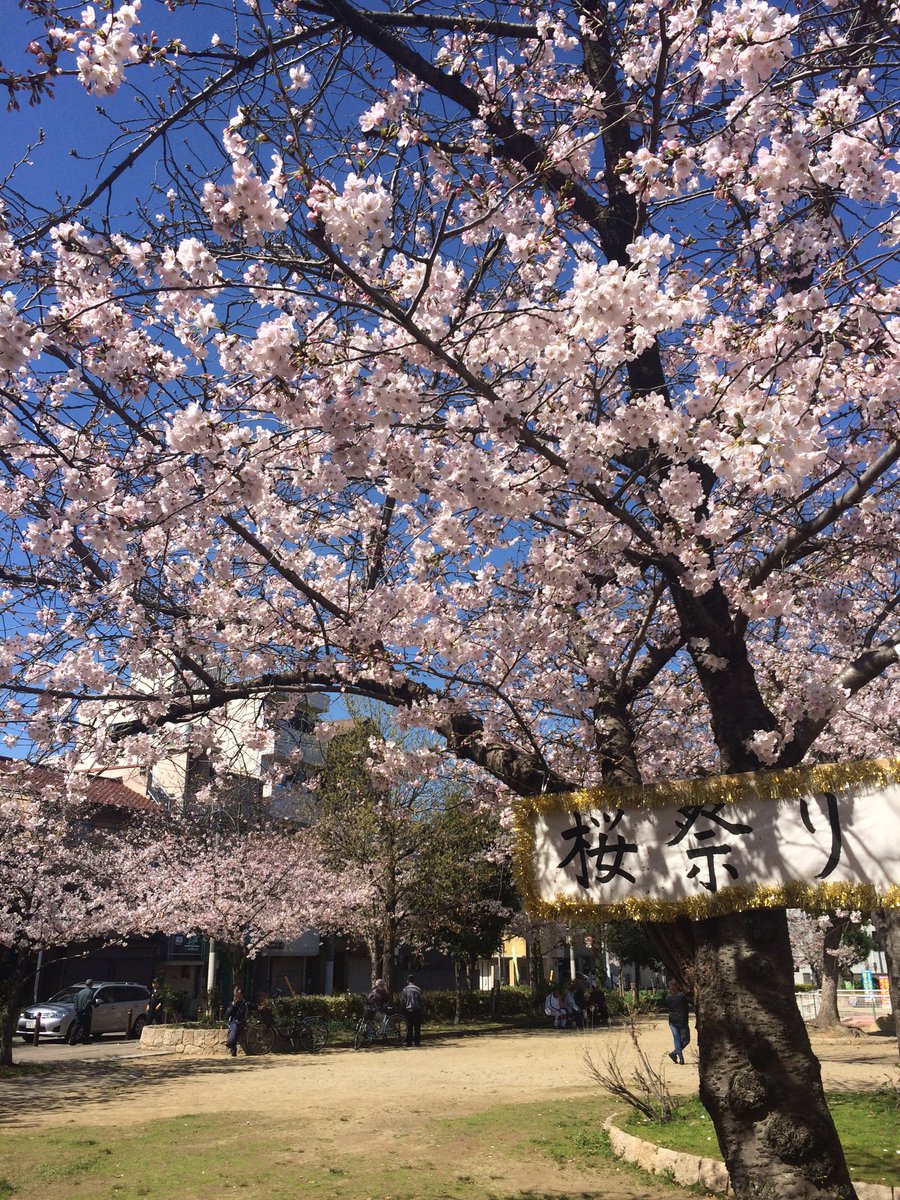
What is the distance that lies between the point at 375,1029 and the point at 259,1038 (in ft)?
9.14

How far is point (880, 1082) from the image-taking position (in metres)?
10.8

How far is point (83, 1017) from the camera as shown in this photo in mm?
20906

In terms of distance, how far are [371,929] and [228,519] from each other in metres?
20.0

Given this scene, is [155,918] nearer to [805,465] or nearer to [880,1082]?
[880,1082]

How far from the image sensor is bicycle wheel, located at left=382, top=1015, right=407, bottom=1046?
65.1 feet

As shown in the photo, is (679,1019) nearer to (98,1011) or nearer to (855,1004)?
(98,1011)

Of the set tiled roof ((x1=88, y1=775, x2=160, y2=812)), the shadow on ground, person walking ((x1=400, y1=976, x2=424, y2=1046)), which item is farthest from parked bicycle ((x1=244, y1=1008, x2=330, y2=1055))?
tiled roof ((x1=88, y1=775, x2=160, y2=812))

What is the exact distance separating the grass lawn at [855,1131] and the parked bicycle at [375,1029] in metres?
11.4

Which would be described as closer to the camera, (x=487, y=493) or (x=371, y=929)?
(x=487, y=493)

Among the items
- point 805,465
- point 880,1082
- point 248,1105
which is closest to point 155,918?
point 248,1105

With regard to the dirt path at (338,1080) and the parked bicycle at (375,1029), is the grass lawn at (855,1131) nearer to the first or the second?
the dirt path at (338,1080)

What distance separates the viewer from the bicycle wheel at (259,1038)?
58.5ft

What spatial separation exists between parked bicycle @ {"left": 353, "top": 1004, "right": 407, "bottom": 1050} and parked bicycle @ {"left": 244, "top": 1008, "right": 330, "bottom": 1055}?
78 centimetres

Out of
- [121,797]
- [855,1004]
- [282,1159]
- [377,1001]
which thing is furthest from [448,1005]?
[282,1159]
